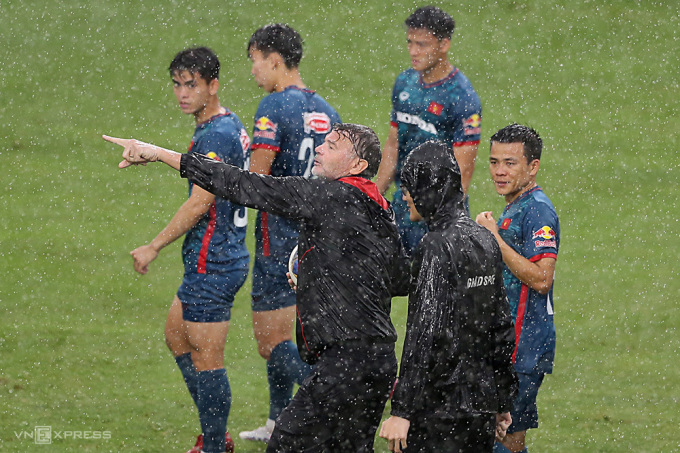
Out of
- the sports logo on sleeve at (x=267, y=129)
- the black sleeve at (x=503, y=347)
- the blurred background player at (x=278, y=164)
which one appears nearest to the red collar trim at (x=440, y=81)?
the blurred background player at (x=278, y=164)

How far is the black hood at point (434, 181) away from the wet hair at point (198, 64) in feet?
7.79

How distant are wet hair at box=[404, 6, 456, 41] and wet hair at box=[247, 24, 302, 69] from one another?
87cm

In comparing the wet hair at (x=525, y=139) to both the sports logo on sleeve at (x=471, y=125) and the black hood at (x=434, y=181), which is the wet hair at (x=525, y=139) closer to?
the black hood at (x=434, y=181)

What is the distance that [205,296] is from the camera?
6.54 m

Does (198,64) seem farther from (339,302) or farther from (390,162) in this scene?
(339,302)

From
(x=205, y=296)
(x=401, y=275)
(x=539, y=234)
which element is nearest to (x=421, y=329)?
(x=401, y=275)

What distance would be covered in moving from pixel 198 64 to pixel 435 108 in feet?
5.71

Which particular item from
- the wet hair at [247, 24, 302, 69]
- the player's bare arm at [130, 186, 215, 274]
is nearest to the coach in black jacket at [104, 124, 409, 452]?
the player's bare arm at [130, 186, 215, 274]

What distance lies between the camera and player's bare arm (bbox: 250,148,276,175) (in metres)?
7.09

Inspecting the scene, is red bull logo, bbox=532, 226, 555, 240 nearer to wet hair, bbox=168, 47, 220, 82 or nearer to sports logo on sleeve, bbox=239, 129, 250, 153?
sports logo on sleeve, bbox=239, 129, 250, 153

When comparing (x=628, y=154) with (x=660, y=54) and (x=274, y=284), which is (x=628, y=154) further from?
(x=274, y=284)

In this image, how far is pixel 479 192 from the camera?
45.4 feet

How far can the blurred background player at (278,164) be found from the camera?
23.3 feet

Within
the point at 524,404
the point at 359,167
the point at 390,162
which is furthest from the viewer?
the point at 390,162
